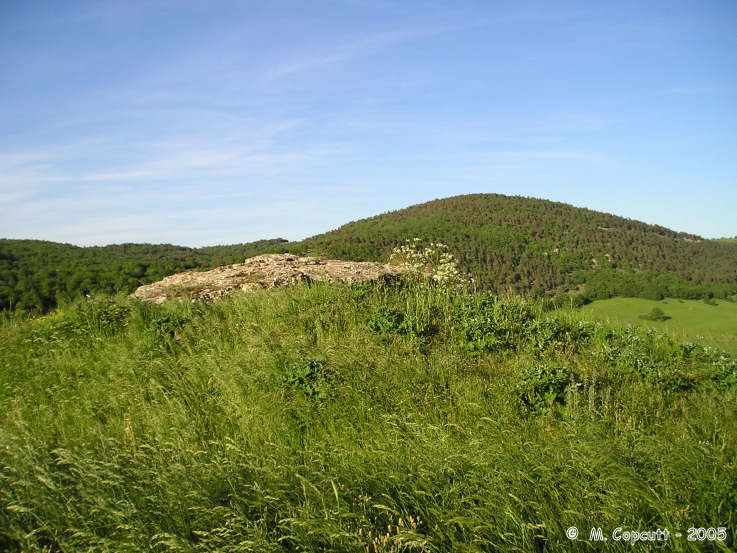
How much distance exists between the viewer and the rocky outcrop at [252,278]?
26.3 feet

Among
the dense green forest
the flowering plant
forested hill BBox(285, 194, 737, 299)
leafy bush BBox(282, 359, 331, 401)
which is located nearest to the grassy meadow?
leafy bush BBox(282, 359, 331, 401)

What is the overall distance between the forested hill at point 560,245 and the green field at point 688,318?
4.53 m

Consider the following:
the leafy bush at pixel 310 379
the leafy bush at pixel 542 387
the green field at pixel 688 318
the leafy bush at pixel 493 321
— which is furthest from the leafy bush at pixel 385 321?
the green field at pixel 688 318

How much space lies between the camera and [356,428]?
365cm

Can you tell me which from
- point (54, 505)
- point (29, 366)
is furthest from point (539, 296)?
point (29, 366)

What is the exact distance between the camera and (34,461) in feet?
10.2

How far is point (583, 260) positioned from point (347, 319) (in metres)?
47.5

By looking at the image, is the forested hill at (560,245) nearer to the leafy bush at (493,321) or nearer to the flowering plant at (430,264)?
the flowering plant at (430,264)

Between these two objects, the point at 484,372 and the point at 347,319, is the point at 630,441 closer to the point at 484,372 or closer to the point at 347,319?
the point at 484,372

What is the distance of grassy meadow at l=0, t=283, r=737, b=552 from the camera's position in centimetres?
229

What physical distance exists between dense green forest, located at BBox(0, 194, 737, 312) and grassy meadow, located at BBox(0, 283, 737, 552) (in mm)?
10204

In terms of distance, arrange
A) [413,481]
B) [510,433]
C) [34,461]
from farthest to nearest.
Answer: [510,433]
[34,461]
[413,481]

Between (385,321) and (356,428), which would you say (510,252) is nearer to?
(385,321)

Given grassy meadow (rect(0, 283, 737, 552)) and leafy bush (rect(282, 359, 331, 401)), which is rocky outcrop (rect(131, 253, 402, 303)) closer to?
grassy meadow (rect(0, 283, 737, 552))
